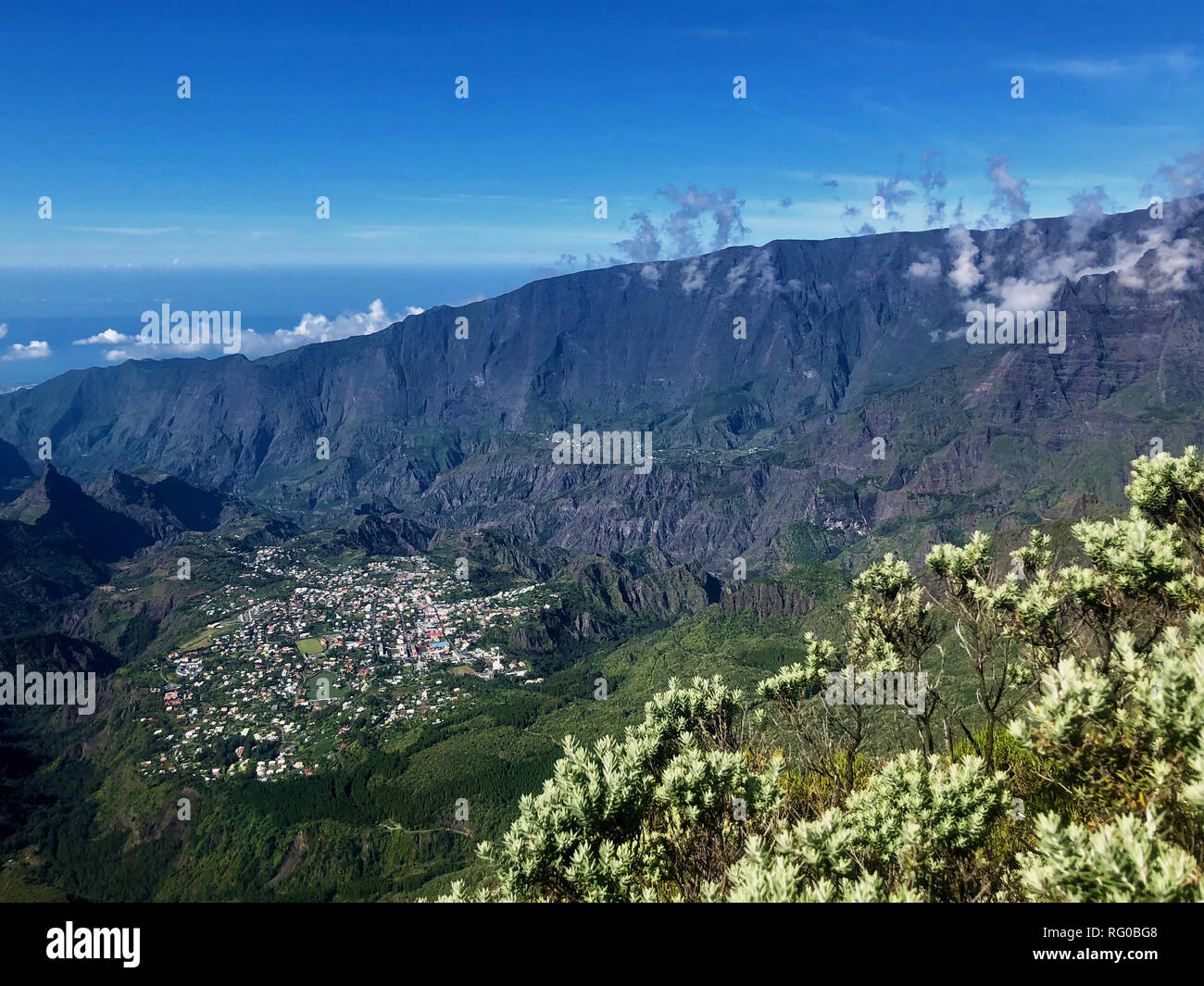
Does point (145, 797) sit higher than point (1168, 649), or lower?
lower

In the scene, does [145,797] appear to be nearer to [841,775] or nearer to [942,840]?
[841,775]

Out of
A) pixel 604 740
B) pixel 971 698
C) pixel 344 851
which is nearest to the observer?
pixel 604 740

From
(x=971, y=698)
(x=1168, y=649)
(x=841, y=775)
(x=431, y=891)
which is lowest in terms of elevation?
(x=431, y=891)

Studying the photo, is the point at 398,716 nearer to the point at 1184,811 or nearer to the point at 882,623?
the point at 882,623

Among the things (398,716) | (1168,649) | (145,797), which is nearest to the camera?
(1168,649)

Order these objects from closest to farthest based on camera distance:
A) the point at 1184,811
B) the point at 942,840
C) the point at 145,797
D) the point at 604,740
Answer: the point at 1184,811
the point at 942,840
the point at 604,740
the point at 145,797
